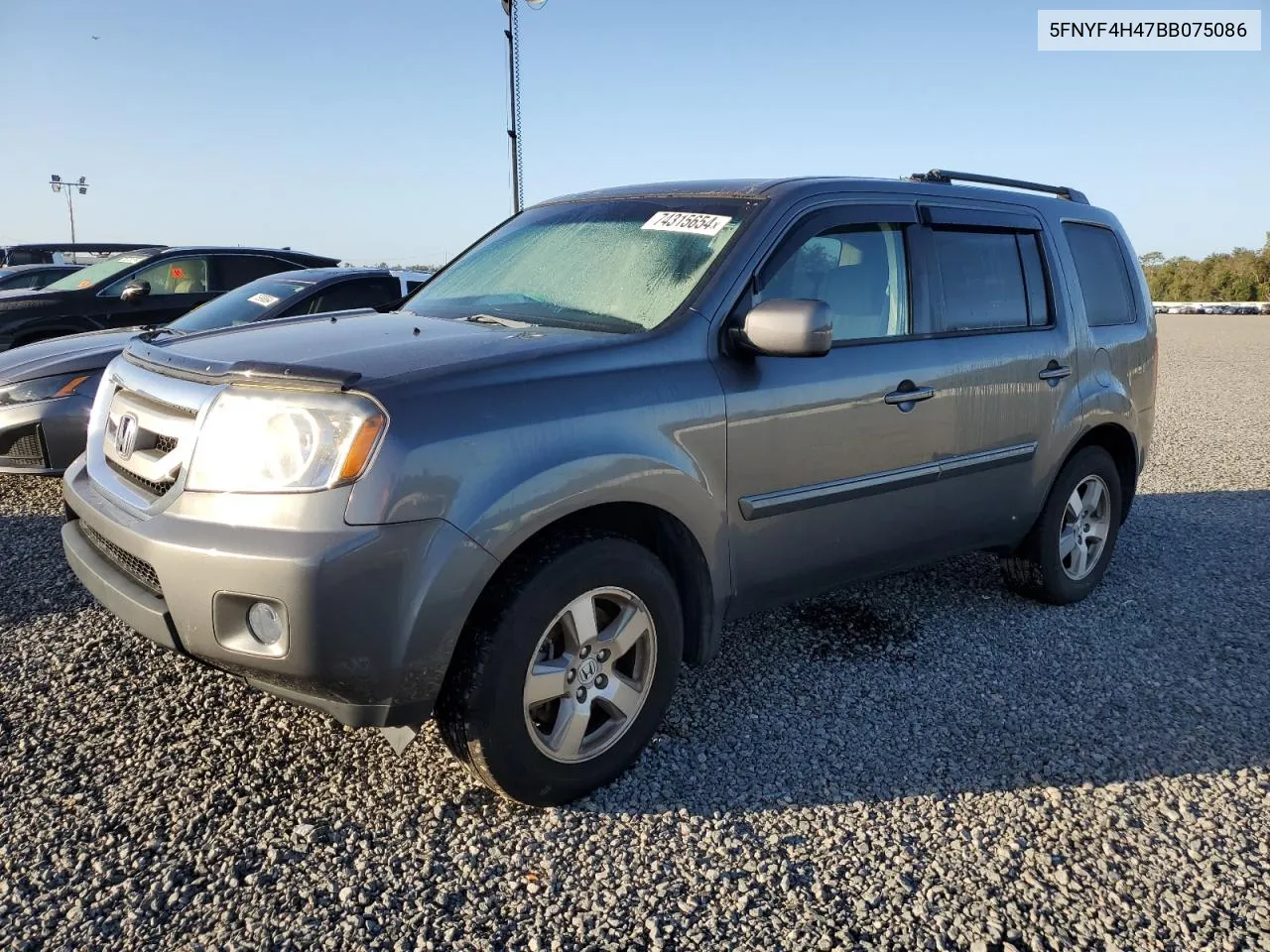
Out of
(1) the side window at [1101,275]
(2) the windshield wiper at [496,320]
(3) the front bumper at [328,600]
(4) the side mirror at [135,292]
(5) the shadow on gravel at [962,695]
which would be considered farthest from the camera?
(4) the side mirror at [135,292]

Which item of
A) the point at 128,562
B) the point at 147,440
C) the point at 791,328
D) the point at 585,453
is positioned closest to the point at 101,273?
the point at 147,440

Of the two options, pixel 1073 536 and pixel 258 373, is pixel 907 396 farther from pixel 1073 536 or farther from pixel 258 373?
pixel 258 373

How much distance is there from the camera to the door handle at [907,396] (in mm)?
3410

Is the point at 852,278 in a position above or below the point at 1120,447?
above

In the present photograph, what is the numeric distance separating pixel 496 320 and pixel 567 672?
4.02 ft

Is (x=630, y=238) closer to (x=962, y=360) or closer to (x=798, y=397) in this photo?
(x=798, y=397)

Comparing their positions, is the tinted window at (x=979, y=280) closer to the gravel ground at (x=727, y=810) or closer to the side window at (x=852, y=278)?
the side window at (x=852, y=278)

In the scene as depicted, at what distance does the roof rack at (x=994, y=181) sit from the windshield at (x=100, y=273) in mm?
6955

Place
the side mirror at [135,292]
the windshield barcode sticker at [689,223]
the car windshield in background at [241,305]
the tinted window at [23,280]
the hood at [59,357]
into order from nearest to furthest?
the windshield barcode sticker at [689,223], the hood at [59,357], the car windshield in background at [241,305], the side mirror at [135,292], the tinted window at [23,280]

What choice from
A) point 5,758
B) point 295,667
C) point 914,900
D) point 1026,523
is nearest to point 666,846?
point 914,900

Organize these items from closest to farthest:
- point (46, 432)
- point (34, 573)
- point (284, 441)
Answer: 1. point (284, 441)
2. point (34, 573)
3. point (46, 432)

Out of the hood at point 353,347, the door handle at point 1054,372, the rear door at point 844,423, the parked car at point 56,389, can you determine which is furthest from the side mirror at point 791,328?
the parked car at point 56,389

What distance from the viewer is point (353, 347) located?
8.95 feet

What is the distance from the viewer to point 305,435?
2.30 meters
